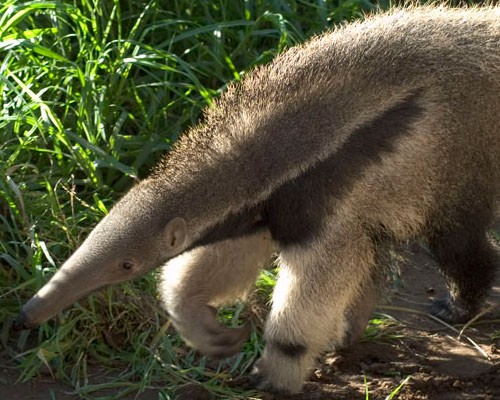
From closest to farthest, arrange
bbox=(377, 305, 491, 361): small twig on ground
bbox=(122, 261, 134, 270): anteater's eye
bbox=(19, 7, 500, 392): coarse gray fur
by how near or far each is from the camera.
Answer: bbox=(122, 261, 134, 270): anteater's eye, bbox=(19, 7, 500, 392): coarse gray fur, bbox=(377, 305, 491, 361): small twig on ground

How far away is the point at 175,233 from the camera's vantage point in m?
5.32

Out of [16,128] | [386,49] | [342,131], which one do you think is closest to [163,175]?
[342,131]

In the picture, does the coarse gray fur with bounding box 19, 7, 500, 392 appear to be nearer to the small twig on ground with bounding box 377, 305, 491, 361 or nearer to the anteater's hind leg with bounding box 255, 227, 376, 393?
the anteater's hind leg with bounding box 255, 227, 376, 393

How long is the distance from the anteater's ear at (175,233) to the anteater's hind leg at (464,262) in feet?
4.56

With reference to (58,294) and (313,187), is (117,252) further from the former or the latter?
(313,187)

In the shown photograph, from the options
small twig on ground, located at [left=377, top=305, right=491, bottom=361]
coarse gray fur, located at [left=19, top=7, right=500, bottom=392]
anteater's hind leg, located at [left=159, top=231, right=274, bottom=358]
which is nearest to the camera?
coarse gray fur, located at [left=19, top=7, right=500, bottom=392]

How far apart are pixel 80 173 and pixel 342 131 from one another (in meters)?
2.31

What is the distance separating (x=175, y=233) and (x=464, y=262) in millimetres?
1705

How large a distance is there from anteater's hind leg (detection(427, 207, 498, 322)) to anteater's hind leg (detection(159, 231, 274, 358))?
916 mm

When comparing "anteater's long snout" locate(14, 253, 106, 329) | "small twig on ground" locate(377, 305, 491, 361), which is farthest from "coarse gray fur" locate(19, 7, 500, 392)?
"small twig on ground" locate(377, 305, 491, 361)

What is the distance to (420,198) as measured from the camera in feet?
18.7

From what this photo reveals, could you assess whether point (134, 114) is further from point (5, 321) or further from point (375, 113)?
point (375, 113)

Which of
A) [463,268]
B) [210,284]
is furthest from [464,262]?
[210,284]

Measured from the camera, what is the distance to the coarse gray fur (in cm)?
536
